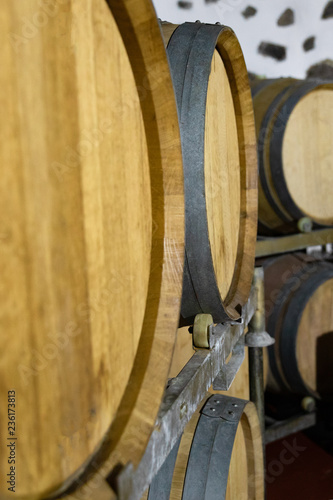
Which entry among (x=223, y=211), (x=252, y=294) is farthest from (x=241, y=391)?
(x=223, y=211)

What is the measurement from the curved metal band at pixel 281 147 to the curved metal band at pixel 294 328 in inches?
15.6

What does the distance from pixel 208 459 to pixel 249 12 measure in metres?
2.67

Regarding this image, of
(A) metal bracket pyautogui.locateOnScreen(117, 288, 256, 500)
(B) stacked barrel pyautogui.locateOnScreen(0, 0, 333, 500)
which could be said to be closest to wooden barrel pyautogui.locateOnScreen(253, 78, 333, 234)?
(B) stacked barrel pyautogui.locateOnScreen(0, 0, 333, 500)

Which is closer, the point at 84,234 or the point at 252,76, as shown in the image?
the point at 84,234

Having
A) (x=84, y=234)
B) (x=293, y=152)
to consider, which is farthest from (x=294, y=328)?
Answer: (x=84, y=234)

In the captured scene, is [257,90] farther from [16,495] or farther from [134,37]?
[16,495]

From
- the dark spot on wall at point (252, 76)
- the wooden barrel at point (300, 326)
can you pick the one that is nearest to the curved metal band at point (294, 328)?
the wooden barrel at point (300, 326)

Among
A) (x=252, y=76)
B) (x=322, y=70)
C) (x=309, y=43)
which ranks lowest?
(x=252, y=76)

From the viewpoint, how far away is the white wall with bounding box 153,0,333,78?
2.64 m

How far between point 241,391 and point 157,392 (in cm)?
131

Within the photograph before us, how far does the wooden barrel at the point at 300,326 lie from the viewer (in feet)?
8.00

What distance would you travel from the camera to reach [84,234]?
→ 0.62 metres

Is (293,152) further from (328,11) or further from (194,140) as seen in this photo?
(328,11)

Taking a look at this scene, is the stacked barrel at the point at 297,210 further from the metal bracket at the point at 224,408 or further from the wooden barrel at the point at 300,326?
the metal bracket at the point at 224,408
